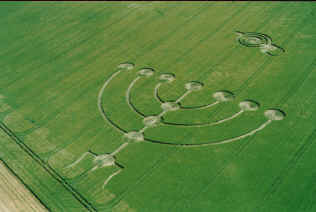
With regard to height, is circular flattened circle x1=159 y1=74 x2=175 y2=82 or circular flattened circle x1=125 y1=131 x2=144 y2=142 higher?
circular flattened circle x1=159 y1=74 x2=175 y2=82

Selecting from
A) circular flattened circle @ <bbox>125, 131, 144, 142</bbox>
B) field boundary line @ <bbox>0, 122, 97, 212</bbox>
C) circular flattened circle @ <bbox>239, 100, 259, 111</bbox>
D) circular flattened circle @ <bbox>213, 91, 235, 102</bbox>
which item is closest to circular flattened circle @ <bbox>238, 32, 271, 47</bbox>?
circular flattened circle @ <bbox>213, 91, 235, 102</bbox>

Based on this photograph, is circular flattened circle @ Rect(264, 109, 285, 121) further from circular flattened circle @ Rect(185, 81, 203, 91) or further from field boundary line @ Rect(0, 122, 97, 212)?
field boundary line @ Rect(0, 122, 97, 212)

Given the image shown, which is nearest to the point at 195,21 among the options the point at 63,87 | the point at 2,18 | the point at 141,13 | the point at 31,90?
the point at 141,13

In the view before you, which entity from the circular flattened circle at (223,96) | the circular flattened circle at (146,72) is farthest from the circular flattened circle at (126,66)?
the circular flattened circle at (223,96)

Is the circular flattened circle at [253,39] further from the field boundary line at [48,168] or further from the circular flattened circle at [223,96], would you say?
the field boundary line at [48,168]

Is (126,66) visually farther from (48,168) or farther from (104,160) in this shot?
(48,168)

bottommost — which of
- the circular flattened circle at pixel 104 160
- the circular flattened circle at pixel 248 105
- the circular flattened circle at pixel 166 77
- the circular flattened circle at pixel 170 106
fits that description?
the circular flattened circle at pixel 104 160
